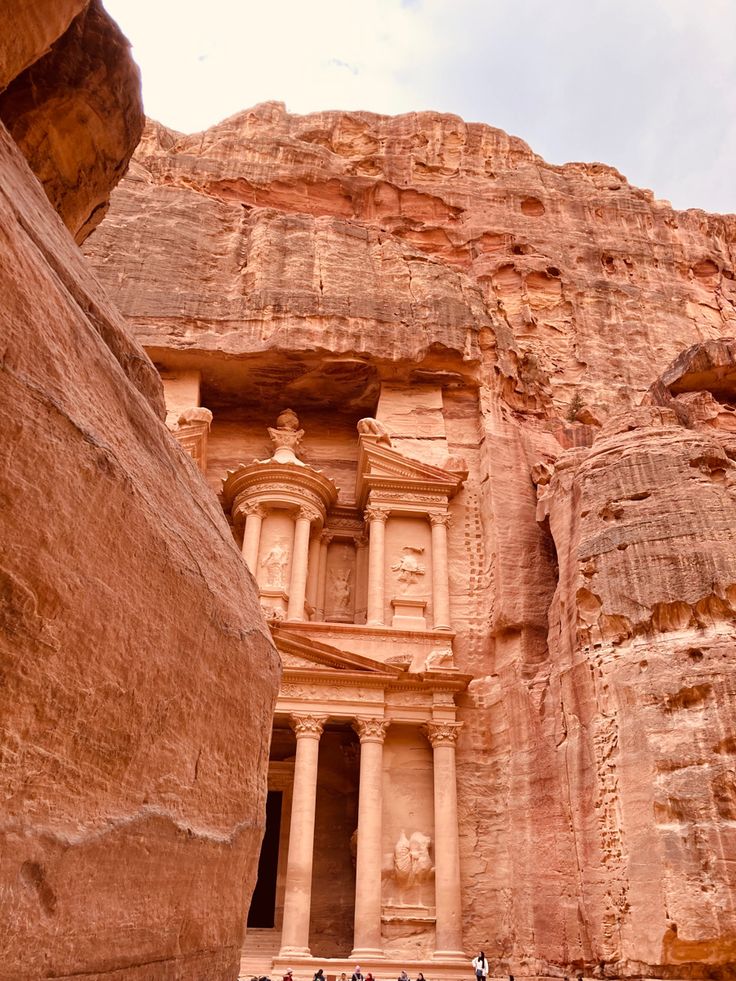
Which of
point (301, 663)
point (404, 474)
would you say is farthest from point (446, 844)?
point (404, 474)

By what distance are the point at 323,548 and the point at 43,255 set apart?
1913 cm

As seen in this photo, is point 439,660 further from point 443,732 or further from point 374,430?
point 374,430

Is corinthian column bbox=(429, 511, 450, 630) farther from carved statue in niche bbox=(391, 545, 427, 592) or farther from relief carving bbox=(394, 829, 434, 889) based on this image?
relief carving bbox=(394, 829, 434, 889)

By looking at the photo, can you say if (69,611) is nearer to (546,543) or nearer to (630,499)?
(630,499)

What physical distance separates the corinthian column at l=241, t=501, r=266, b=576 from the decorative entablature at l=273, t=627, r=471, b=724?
2.59 metres

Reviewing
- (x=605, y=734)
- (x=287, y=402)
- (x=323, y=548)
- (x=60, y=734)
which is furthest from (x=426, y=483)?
(x=60, y=734)

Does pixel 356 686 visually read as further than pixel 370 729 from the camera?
Yes

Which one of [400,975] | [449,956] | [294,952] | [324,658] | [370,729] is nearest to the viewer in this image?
[400,975]

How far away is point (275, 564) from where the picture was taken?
19.6 m

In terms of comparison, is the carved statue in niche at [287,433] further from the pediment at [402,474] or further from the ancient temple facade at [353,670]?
the pediment at [402,474]

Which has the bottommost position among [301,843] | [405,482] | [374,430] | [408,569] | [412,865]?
[412,865]

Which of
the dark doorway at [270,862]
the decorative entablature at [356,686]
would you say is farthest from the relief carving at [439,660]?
the dark doorway at [270,862]

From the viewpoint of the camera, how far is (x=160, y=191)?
2589 cm

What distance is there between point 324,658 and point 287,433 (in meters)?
7.40
